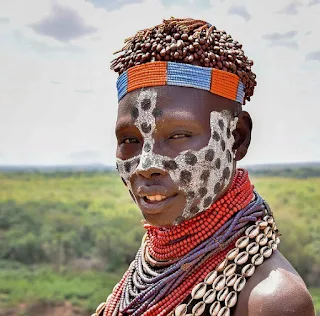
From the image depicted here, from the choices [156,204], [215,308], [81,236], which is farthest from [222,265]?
[81,236]

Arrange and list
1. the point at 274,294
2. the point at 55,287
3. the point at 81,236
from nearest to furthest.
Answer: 1. the point at 274,294
2. the point at 55,287
3. the point at 81,236

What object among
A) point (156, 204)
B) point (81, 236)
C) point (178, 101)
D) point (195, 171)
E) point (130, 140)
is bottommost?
point (81, 236)

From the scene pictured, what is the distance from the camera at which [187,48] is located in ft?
6.95

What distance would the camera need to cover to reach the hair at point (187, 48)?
212 centimetres

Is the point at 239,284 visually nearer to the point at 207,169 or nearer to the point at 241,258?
the point at 241,258

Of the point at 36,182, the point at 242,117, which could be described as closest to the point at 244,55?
the point at 242,117

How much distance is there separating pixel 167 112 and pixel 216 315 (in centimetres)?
74

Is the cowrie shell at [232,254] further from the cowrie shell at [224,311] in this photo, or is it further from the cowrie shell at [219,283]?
the cowrie shell at [224,311]

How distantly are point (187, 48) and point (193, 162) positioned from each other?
43 centimetres

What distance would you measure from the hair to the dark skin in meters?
0.12

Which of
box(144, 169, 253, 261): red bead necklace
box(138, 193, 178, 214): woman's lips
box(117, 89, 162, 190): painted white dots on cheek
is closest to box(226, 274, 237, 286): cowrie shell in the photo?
box(144, 169, 253, 261): red bead necklace

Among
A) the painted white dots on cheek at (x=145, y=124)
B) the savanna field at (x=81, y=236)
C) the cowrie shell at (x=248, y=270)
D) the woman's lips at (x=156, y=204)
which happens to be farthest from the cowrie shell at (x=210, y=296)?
the savanna field at (x=81, y=236)

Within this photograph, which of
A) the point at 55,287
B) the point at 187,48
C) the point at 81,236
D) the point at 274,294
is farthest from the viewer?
the point at 81,236

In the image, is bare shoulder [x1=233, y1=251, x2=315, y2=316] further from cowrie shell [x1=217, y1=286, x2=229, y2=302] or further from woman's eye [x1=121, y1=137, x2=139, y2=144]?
woman's eye [x1=121, y1=137, x2=139, y2=144]
